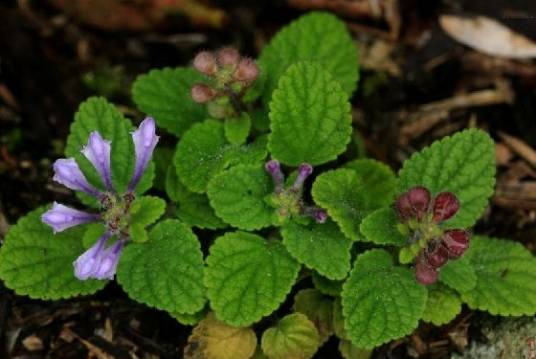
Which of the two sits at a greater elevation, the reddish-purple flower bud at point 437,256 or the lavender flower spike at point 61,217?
the lavender flower spike at point 61,217

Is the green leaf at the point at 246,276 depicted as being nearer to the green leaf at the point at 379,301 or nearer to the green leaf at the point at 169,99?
the green leaf at the point at 379,301

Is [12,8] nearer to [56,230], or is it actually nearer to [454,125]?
[56,230]

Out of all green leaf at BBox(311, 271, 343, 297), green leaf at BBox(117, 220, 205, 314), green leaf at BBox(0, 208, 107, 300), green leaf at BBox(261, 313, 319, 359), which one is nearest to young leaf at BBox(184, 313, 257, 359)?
green leaf at BBox(261, 313, 319, 359)

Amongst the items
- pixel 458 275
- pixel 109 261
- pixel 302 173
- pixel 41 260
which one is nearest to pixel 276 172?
pixel 302 173

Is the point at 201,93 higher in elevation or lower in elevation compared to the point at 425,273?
higher

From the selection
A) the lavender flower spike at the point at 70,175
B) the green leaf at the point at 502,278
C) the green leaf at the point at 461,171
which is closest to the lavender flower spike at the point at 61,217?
the lavender flower spike at the point at 70,175

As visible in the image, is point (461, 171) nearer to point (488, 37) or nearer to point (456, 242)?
point (456, 242)
